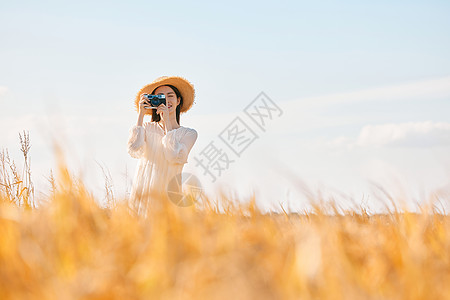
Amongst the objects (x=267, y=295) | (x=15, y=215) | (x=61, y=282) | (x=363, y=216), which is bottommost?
(x=363, y=216)

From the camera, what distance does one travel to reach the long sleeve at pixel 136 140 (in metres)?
4.15

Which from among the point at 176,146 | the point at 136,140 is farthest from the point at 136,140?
the point at 176,146

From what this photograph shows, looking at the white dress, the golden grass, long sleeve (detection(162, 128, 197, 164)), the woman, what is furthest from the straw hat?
the golden grass

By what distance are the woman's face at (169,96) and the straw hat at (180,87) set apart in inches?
2.6

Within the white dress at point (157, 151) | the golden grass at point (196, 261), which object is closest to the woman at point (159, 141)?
the white dress at point (157, 151)

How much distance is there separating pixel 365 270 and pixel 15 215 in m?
1.10

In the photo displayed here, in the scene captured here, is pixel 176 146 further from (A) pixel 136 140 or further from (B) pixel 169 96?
(B) pixel 169 96

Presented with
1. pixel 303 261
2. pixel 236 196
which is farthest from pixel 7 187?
pixel 303 261

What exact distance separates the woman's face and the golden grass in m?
2.81

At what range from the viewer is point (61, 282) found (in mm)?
1211

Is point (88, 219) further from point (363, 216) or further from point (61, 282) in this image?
point (363, 216)

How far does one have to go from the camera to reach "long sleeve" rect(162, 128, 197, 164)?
4070 millimetres

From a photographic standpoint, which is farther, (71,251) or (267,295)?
(71,251)

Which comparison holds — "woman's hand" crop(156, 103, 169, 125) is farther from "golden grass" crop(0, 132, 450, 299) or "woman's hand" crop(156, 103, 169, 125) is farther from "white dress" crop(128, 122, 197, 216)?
"golden grass" crop(0, 132, 450, 299)
